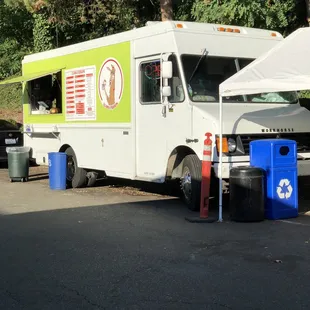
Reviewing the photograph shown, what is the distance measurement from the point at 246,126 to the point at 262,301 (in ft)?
13.4

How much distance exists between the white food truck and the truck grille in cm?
2

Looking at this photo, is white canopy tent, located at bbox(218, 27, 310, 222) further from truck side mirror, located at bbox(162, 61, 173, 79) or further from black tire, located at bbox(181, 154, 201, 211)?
truck side mirror, located at bbox(162, 61, 173, 79)

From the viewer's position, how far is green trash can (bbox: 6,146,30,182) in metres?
13.1

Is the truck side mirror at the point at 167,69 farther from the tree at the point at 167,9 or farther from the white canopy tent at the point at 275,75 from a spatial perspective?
the tree at the point at 167,9

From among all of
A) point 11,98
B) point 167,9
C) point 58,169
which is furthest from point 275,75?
point 11,98

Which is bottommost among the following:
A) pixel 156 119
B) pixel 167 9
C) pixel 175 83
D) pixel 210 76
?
pixel 156 119

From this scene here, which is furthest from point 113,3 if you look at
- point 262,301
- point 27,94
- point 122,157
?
point 262,301

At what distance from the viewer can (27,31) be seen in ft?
98.1

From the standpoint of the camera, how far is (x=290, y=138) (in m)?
8.82

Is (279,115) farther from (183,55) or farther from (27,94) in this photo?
(27,94)

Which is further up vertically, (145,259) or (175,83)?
(175,83)

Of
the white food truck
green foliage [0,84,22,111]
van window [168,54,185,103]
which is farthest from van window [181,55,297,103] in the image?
green foliage [0,84,22,111]

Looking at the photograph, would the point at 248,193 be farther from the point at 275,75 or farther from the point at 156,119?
the point at 156,119

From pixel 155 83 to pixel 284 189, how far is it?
2.91 meters
